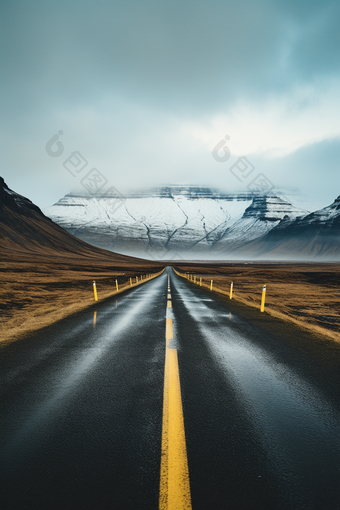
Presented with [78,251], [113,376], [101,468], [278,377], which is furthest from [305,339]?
[78,251]

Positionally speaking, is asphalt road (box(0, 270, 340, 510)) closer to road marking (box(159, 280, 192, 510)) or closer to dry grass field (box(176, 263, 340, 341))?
road marking (box(159, 280, 192, 510))

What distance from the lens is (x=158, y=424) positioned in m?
3.32

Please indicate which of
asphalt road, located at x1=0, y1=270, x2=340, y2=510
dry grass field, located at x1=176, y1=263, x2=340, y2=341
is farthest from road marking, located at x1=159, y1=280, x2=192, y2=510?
dry grass field, located at x1=176, y1=263, x2=340, y2=341

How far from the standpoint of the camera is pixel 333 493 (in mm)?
2357

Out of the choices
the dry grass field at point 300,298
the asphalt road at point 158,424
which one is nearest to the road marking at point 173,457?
the asphalt road at point 158,424

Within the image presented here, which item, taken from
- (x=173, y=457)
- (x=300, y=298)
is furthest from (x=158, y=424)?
(x=300, y=298)

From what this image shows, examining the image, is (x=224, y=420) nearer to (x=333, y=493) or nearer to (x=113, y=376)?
(x=333, y=493)

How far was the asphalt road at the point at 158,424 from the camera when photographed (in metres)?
2.32

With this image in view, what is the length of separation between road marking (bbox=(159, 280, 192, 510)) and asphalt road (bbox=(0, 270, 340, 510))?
0.19 ft

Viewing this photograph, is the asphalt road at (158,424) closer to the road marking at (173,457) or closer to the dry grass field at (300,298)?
the road marking at (173,457)

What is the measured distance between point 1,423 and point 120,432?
1.49m

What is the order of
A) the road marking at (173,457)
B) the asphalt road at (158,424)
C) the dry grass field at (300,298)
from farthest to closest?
the dry grass field at (300,298) < the asphalt road at (158,424) < the road marking at (173,457)

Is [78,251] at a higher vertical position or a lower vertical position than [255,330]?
higher

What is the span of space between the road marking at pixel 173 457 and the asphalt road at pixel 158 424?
59mm
